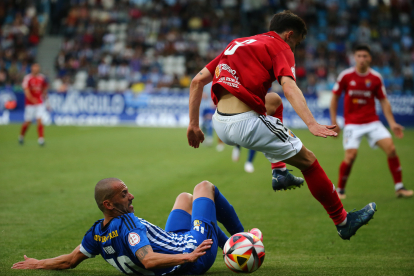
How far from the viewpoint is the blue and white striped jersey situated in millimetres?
3535

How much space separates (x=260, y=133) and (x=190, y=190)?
4.58 metres

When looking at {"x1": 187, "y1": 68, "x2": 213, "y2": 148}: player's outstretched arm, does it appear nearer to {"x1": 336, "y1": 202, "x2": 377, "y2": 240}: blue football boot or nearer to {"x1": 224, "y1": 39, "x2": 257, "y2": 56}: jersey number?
{"x1": 224, "y1": 39, "x2": 257, "y2": 56}: jersey number

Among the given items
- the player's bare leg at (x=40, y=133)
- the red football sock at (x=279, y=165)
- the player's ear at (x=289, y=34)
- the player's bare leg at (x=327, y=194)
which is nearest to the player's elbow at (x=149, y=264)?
the player's bare leg at (x=327, y=194)

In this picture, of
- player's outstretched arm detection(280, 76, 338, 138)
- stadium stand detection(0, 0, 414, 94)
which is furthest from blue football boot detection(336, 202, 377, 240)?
stadium stand detection(0, 0, 414, 94)

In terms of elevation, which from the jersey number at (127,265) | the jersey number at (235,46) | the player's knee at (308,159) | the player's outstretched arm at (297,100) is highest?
the jersey number at (235,46)

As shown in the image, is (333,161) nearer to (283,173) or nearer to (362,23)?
(283,173)

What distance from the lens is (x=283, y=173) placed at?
4.66 metres

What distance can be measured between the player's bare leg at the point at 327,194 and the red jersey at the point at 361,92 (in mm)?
3834

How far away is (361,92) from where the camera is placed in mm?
7824

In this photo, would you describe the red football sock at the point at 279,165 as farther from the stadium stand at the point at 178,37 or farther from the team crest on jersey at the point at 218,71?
the stadium stand at the point at 178,37

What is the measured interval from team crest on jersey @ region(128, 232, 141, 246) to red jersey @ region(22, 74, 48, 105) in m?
13.8

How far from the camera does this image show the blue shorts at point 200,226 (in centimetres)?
382

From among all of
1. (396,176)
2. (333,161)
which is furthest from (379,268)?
(333,161)

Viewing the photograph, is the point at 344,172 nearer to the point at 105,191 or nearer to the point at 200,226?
the point at 200,226
